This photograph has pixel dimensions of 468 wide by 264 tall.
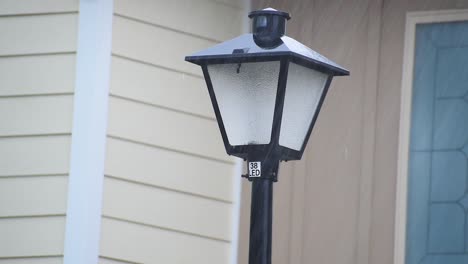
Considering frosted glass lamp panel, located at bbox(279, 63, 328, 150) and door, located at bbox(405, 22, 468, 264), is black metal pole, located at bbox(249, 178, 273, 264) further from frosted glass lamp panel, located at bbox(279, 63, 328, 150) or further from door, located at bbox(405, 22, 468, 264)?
door, located at bbox(405, 22, 468, 264)

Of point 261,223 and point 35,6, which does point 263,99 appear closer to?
point 261,223

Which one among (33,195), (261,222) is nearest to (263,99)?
(261,222)

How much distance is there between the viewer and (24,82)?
6176 millimetres

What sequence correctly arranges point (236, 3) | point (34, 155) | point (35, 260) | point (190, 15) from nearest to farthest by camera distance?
1. point (35, 260)
2. point (34, 155)
3. point (190, 15)
4. point (236, 3)

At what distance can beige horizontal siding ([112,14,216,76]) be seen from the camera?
618cm

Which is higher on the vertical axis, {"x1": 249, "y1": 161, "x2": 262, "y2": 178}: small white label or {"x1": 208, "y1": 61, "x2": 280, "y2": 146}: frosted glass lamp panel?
{"x1": 208, "y1": 61, "x2": 280, "y2": 146}: frosted glass lamp panel

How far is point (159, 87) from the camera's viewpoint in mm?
6270

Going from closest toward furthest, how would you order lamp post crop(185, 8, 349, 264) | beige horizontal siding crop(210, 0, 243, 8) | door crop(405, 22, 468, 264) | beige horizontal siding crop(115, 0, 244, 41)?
lamp post crop(185, 8, 349, 264) < door crop(405, 22, 468, 264) < beige horizontal siding crop(115, 0, 244, 41) < beige horizontal siding crop(210, 0, 243, 8)

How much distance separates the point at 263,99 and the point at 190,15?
2.44 metres

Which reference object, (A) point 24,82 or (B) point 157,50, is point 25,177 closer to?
(A) point 24,82

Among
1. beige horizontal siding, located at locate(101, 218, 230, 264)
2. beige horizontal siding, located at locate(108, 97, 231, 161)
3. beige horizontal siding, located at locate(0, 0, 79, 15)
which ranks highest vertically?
beige horizontal siding, located at locate(0, 0, 79, 15)

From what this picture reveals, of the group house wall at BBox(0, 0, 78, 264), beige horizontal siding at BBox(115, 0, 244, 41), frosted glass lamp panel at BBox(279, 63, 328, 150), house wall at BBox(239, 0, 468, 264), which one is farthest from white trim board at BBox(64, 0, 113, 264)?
frosted glass lamp panel at BBox(279, 63, 328, 150)

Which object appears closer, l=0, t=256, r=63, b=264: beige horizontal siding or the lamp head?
the lamp head

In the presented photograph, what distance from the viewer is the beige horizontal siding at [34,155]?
19.8 feet
